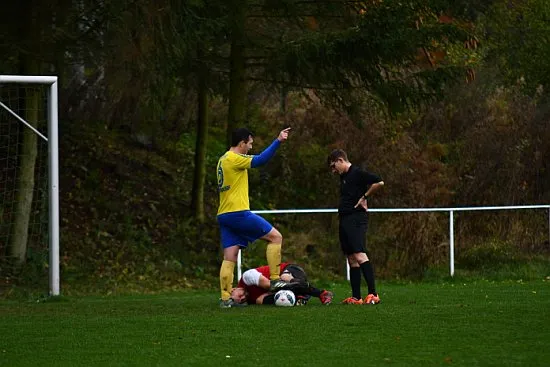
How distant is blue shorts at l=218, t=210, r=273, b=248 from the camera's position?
13.9 metres

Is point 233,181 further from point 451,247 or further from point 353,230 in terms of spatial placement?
point 451,247

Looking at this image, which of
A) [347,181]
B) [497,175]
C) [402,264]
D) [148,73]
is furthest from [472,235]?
[347,181]

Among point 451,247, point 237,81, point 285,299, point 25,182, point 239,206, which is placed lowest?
point 285,299

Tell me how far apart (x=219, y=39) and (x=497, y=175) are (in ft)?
25.3

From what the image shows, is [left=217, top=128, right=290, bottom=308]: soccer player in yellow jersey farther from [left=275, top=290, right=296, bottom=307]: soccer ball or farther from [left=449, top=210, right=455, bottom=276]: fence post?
[left=449, top=210, right=455, bottom=276]: fence post

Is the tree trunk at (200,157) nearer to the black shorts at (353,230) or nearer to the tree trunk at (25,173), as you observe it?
the tree trunk at (25,173)

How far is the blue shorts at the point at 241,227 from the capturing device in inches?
547

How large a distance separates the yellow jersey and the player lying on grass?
851mm

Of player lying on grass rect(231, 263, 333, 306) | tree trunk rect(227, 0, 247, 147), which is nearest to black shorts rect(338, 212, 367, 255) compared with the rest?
player lying on grass rect(231, 263, 333, 306)

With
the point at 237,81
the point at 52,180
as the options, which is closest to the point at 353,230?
the point at 52,180

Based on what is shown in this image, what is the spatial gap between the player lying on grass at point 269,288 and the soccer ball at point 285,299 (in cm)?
8

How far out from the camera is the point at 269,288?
1423 cm

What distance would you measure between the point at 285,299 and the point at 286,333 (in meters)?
2.99

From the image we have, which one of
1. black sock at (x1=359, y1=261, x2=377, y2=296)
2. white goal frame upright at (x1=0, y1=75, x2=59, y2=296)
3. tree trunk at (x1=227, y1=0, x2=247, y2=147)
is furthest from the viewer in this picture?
tree trunk at (x1=227, y1=0, x2=247, y2=147)
